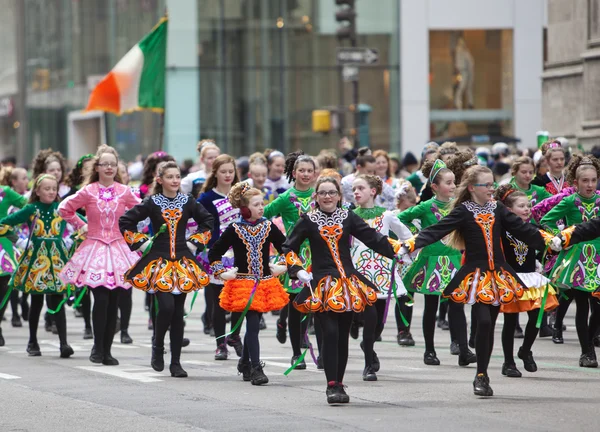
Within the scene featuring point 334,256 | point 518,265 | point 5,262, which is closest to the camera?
point 334,256

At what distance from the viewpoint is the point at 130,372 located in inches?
450

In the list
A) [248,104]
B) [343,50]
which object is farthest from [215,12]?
[343,50]

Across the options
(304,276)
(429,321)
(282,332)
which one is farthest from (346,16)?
(304,276)

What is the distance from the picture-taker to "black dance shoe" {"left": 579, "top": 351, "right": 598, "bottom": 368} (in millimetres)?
11148

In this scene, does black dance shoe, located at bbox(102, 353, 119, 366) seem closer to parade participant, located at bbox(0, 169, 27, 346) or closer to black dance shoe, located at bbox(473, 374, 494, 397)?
parade participant, located at bbox(0, 169, 27, 346)

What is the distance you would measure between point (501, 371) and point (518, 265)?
3.29ft

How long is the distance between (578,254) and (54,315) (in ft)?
16.6

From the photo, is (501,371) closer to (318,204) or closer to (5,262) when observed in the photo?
(318,204)

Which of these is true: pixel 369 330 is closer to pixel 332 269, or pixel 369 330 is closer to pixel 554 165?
pixel 332 269

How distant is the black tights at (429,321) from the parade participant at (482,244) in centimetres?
190

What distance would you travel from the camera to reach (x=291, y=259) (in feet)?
31.9

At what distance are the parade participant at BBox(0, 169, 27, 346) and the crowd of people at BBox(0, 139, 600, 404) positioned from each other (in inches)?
3.9

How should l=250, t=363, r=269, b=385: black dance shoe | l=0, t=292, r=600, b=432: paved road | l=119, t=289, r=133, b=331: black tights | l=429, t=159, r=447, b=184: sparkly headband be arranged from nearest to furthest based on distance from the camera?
l=0, t=292, r=600, b=432: paved road → l=250, t=363, r=269, b=385: black dance shoe → l=429, t=159, r=447, b=184: sparkly headband → l=119, t=289, r=133, b=331: black tights

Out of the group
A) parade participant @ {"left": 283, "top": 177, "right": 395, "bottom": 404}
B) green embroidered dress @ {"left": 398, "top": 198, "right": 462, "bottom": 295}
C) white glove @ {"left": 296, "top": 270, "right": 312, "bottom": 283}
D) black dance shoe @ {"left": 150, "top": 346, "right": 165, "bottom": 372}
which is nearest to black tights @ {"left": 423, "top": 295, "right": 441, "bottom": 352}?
green embroidered dress @ {"left": 398, "top": 198, "right": 462, "bottom": 295}
